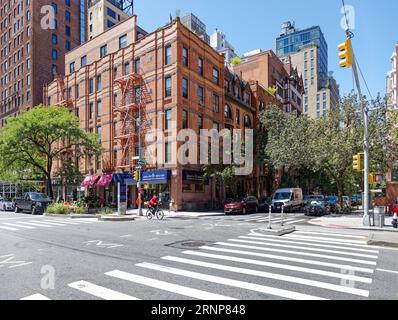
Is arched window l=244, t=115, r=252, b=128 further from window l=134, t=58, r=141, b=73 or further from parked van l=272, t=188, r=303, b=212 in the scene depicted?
window l=134, t=58, r=141, b=73

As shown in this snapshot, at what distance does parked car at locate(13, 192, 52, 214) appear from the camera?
29.5 meters

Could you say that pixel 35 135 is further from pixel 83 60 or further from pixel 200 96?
pixel 200 96

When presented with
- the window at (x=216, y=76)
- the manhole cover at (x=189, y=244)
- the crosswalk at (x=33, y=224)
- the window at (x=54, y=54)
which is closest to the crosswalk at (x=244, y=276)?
the manhole cover at (x=189, y=244)

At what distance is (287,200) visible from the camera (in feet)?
104

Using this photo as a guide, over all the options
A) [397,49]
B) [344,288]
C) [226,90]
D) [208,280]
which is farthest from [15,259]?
[397,49]

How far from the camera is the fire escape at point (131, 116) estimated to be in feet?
114

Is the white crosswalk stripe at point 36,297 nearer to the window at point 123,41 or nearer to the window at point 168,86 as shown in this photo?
the window at point 168,86

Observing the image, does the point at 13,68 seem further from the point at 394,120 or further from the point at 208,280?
the point at 208,280

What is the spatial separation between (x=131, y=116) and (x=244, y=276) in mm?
30484

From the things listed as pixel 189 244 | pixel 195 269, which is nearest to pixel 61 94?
pixel 189 244

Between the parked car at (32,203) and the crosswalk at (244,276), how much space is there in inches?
935

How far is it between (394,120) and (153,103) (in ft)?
74.5

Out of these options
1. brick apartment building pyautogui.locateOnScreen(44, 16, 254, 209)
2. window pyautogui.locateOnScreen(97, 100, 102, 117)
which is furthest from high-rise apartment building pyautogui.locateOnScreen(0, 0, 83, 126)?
window pyautogui.locateOnScreen(97, 100, 102, 117)

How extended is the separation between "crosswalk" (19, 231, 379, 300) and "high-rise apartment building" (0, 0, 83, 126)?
196 ft
